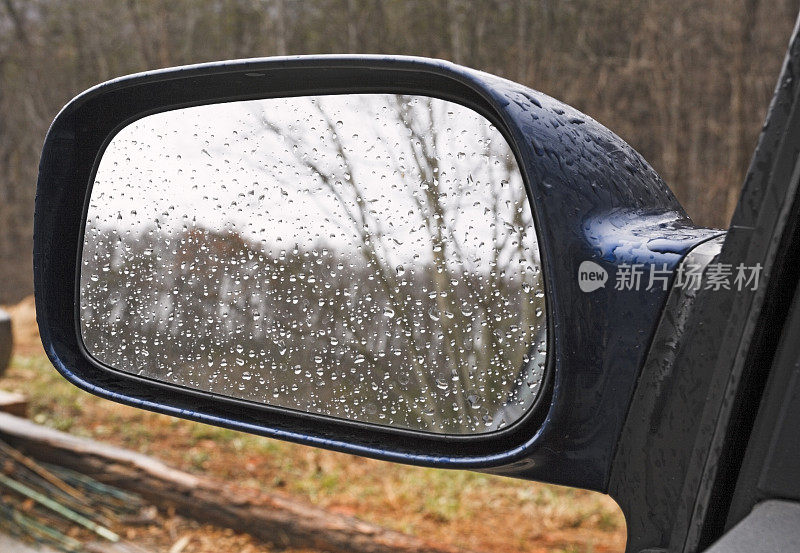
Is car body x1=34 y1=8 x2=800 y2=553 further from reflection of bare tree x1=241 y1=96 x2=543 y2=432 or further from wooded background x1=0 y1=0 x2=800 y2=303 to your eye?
wooded background x1=0 y1=0 x2=800 y2=303

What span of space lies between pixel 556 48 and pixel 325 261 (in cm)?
780

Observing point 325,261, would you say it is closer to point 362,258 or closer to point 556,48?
point 362,258

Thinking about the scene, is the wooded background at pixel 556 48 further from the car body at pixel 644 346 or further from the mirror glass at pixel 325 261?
the car body at pixel 644 346

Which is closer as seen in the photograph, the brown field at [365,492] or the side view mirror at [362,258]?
the side view mirror at [362,258]

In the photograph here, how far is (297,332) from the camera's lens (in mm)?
1071

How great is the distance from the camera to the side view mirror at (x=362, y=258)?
0.70 m

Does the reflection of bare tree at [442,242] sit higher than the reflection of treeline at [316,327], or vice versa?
the reflection of bare tree at [442,242]

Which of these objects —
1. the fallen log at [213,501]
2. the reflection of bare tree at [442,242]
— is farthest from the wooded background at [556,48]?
the reflection of bare tree at [442,242]

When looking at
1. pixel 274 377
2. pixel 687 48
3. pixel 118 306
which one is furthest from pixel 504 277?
pixel 687 48

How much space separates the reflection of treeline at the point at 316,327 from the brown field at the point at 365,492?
9.60 ft

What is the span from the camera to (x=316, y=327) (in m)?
1.06

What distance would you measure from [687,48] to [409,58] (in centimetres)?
693

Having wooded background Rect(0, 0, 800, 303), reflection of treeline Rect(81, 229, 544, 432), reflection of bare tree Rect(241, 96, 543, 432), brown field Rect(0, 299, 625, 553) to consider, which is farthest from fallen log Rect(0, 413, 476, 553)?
wooded background Rect(0, 0, 800, 303)

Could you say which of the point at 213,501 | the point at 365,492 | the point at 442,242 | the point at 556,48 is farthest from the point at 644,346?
the point at 556,48
